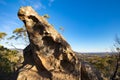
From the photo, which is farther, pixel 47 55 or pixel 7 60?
pixel 7 60

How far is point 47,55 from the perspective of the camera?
13953 millimetres

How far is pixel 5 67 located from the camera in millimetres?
29094

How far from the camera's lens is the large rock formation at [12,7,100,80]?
45.1 feet

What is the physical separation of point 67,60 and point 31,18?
464 cm

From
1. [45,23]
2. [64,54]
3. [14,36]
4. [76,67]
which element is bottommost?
[76,67]

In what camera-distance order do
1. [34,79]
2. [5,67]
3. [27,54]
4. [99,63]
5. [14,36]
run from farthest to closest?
[14,36] < [99,63] < [5,67] < [27,54] < [34,79]

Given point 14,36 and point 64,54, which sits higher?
point 14,36

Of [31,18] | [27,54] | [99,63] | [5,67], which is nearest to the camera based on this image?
[31,18]

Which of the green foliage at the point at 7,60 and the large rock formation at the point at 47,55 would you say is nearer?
the large rock formation at the point at 47,55

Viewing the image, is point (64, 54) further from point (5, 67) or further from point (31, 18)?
point (5, 67)

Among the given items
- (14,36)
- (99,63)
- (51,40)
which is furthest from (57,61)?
(14,36)

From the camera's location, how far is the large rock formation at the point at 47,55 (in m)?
13.7

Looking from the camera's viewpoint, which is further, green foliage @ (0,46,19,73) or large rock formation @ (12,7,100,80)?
green foliage @ (0,46,19,73)

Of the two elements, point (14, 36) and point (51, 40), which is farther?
point (14, 36)
